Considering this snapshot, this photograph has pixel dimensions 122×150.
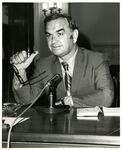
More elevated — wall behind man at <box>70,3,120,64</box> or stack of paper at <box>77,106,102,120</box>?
wall behind man at <box>70,3,120,64</box>

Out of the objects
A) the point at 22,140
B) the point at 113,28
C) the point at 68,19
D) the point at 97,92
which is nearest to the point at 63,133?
the point at 22,140

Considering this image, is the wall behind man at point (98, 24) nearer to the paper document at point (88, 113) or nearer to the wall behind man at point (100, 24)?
the wall behind man at point (100, 24)

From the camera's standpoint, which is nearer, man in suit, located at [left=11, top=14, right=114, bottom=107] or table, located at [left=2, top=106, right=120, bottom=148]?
table, located at [left=2, top=106, right=120, bottom=148]

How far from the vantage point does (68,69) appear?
6.57 feet

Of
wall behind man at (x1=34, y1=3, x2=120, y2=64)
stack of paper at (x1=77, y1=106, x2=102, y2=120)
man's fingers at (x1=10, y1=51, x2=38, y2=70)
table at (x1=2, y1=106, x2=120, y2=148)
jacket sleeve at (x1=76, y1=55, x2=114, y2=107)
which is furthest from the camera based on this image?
wall behind man at (x1=34, y1=3, x2=120, y2=64)

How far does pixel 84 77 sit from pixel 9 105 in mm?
576

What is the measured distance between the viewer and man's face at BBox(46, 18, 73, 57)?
188 cm

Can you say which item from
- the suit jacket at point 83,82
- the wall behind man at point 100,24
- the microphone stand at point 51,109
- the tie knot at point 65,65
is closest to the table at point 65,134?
the microphone stand at point 51,109

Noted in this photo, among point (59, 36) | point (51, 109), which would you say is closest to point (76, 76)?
point (59, 36)

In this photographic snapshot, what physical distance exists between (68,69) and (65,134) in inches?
41.0

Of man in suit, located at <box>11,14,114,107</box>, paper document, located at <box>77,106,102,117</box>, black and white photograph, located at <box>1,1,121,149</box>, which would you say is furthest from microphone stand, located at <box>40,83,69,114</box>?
man in suit, located at <box>11,14,114,107</box>

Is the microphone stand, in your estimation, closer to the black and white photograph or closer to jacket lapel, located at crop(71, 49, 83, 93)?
the black and white photograph

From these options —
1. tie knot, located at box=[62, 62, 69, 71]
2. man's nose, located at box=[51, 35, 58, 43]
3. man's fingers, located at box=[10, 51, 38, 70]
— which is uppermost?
man's nose, located at box=[51, 35, 58, 43]

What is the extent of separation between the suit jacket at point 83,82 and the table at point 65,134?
0.48 meters
